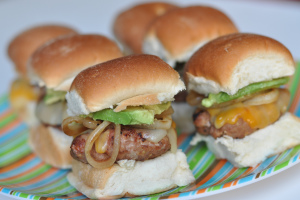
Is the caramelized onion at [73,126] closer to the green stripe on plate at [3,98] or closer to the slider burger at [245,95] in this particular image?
the slider burger at [245,95]

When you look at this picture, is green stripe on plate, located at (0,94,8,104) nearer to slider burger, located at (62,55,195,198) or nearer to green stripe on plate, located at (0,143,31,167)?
green stripe on plate, located at (0,143,31,167)

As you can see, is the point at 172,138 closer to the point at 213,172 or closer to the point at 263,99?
the point at 213,172

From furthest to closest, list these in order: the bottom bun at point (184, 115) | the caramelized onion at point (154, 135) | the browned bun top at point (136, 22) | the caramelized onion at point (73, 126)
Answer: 1. the browned bun top at point (136, 22)
2. the bottom bun at point (184, 115)
3. the caramelized onion at point (73, 126)
4. the caramelized onion at point (154, 135)

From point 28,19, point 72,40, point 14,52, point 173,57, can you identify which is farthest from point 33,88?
point 28,19

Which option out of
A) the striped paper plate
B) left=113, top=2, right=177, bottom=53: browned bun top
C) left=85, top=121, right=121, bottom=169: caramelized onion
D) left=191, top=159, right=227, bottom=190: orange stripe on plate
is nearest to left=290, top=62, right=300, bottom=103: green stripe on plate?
the striped paper plate

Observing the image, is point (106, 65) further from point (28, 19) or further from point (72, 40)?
point (28, 19)

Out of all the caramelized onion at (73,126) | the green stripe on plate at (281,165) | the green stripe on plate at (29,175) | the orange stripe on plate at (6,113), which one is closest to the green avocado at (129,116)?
the caramelized onion at (73,126)
